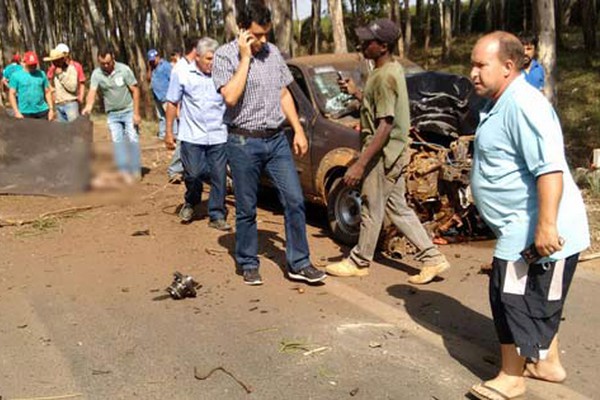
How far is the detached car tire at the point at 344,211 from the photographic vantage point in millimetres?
6766

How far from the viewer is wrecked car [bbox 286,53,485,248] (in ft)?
21.2

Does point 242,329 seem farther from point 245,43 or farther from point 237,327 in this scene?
point 245,43

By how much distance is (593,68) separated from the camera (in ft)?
65.0

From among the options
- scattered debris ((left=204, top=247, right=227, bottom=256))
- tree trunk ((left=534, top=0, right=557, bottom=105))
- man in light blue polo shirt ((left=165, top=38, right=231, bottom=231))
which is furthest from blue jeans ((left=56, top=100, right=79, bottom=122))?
tree trunk ((left=534, top=0, right=557, bottom=105))

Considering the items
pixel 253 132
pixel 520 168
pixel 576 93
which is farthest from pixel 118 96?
pixel 576 93

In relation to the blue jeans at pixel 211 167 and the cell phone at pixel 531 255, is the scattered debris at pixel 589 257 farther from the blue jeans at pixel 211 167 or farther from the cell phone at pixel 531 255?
the blue jeans at pixel 211 167

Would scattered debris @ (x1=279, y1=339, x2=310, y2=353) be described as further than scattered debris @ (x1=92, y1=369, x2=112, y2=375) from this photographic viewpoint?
Yes

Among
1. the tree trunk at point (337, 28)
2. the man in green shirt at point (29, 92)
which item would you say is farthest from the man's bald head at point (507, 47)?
the tree trunk at point (337, 28)

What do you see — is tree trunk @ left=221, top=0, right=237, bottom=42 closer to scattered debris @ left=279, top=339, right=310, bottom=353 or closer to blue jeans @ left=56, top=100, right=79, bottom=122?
blue jeans @ left=56, top=100, right=79, bottom=122

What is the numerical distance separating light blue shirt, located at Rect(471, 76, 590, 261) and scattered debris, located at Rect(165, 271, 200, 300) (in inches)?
102

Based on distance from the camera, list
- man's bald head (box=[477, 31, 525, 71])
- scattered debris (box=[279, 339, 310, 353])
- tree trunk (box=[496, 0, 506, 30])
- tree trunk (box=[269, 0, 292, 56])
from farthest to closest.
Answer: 1. tree trunk (box=[496, 0, 506, 30])
2. tree trunk (box=[269, 0, 292, 56])
3. scattered debris (box=[279, 339, 310, 353])
4. man's bald head (box=[477, 31, 525, 71])

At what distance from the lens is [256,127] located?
542 cm

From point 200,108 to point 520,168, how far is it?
4.45m

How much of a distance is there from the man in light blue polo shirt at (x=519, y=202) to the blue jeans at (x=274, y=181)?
6.94 feet
